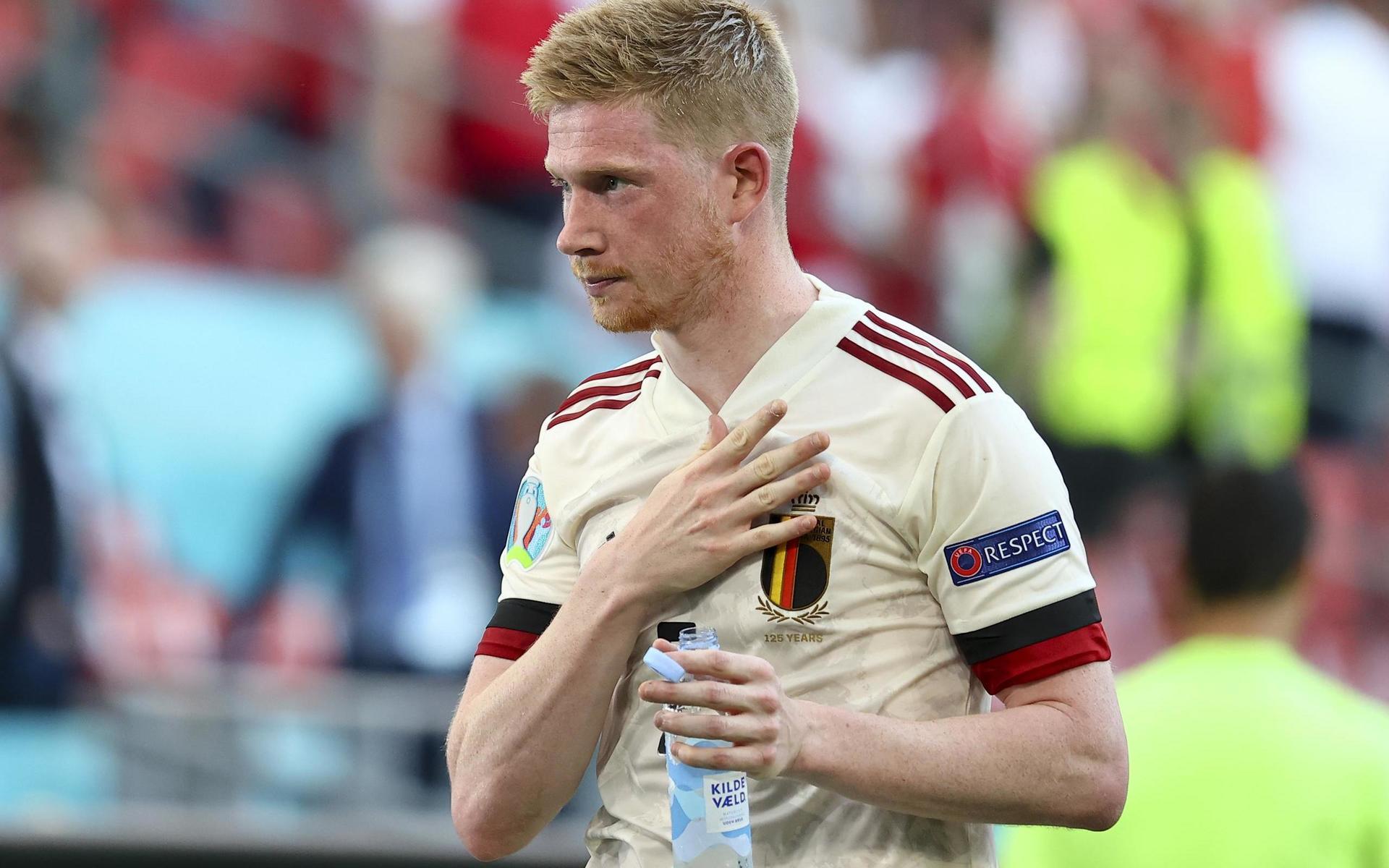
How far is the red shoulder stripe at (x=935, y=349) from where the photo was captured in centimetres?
239

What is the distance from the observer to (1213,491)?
3.69 metres

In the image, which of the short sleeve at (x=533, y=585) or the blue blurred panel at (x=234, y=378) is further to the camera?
the blue blurred panel at (x=234, y=378)

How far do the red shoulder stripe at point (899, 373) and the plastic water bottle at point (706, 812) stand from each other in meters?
0.42

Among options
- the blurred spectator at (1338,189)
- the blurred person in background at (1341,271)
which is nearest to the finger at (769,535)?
the blurred person in background at (1341,271)

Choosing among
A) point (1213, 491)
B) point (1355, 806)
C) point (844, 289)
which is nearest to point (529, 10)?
point (844, 289)

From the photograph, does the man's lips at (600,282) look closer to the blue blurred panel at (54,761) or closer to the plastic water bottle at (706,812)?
the plastic water bottle at (706,812)

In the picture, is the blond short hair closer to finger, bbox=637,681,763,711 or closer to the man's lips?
the man's lips

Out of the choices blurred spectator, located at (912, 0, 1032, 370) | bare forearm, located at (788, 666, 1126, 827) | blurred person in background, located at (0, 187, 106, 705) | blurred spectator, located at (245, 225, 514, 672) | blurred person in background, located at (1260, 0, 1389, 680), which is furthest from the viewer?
blurred person in background, located at (1260, 0, 1389, 680)

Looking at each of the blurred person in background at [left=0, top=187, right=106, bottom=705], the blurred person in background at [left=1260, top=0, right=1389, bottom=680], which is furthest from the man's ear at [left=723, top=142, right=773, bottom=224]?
the blurred person in background at [left=1260, top=0, right=1389, bottom=680]

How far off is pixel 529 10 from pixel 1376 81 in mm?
3895

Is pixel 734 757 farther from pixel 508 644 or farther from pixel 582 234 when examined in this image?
pixel 582 234

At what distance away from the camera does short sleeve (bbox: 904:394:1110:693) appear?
2264 mm

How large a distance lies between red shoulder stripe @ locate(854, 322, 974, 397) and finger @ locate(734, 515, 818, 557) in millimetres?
258

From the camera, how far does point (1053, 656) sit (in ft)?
7.38
